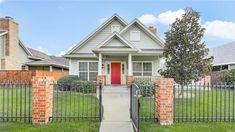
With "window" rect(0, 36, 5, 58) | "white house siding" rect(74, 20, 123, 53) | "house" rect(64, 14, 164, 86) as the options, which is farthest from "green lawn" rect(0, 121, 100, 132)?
"window" rect(0, 36, 5, 58)

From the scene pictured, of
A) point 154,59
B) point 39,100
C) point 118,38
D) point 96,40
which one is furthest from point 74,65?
point 39,100

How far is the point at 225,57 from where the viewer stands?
3328 cm

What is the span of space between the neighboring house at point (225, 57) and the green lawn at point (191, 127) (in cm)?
2378

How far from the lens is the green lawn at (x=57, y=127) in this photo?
8.33 m

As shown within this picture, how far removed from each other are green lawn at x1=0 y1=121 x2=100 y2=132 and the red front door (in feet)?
49.0

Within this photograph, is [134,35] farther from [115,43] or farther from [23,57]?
[23,57]

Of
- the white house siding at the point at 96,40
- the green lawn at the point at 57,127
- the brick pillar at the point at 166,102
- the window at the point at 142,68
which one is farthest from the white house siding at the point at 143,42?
the green lawn at the point at 57,127

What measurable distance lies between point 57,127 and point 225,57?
Answer: 29355 millimetres

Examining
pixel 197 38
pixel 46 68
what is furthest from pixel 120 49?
pixel 46 68

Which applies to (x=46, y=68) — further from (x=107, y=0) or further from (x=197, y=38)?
(x=197, y=38)

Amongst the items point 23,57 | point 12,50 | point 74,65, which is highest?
point 12,50

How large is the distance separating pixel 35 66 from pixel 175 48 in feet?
72.6

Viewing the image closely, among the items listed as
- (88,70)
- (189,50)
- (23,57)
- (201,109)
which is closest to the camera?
(201,109)

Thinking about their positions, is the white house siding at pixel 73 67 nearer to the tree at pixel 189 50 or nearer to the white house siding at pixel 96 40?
the white house siding at pixel 96 40
